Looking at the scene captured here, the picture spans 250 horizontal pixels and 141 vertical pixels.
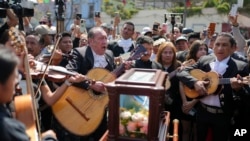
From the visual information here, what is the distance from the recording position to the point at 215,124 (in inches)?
155

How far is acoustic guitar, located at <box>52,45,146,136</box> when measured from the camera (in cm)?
368

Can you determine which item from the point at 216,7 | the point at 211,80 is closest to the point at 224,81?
the point at 211,80

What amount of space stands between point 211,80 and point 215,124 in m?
0.54

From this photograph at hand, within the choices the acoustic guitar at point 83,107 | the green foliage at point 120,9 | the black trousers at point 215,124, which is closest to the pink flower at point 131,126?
the acoustic guitar at point 83,107

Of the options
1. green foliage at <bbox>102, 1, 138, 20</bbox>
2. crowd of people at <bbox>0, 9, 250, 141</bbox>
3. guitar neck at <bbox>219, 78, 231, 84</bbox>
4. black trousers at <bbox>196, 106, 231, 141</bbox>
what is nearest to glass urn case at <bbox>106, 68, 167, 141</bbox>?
crowd of people at <bbox>0, 9, 250, 141</bbox>

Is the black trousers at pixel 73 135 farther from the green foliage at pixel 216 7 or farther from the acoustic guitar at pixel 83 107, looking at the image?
the green foliage at pixel 216 7

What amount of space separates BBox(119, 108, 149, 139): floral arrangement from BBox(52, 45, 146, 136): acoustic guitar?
147cm

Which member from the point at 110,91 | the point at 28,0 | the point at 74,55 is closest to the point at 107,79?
the point at 74,55

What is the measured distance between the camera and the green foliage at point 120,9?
31.1 m

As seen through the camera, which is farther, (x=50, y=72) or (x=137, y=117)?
(x=50, y=72)

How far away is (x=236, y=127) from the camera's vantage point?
4.26m

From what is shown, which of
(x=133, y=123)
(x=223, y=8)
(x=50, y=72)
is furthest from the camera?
(x=223, y=8)

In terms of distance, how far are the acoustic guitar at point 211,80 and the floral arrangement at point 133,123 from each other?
1.83m

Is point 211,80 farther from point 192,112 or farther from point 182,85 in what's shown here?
point 192,112
